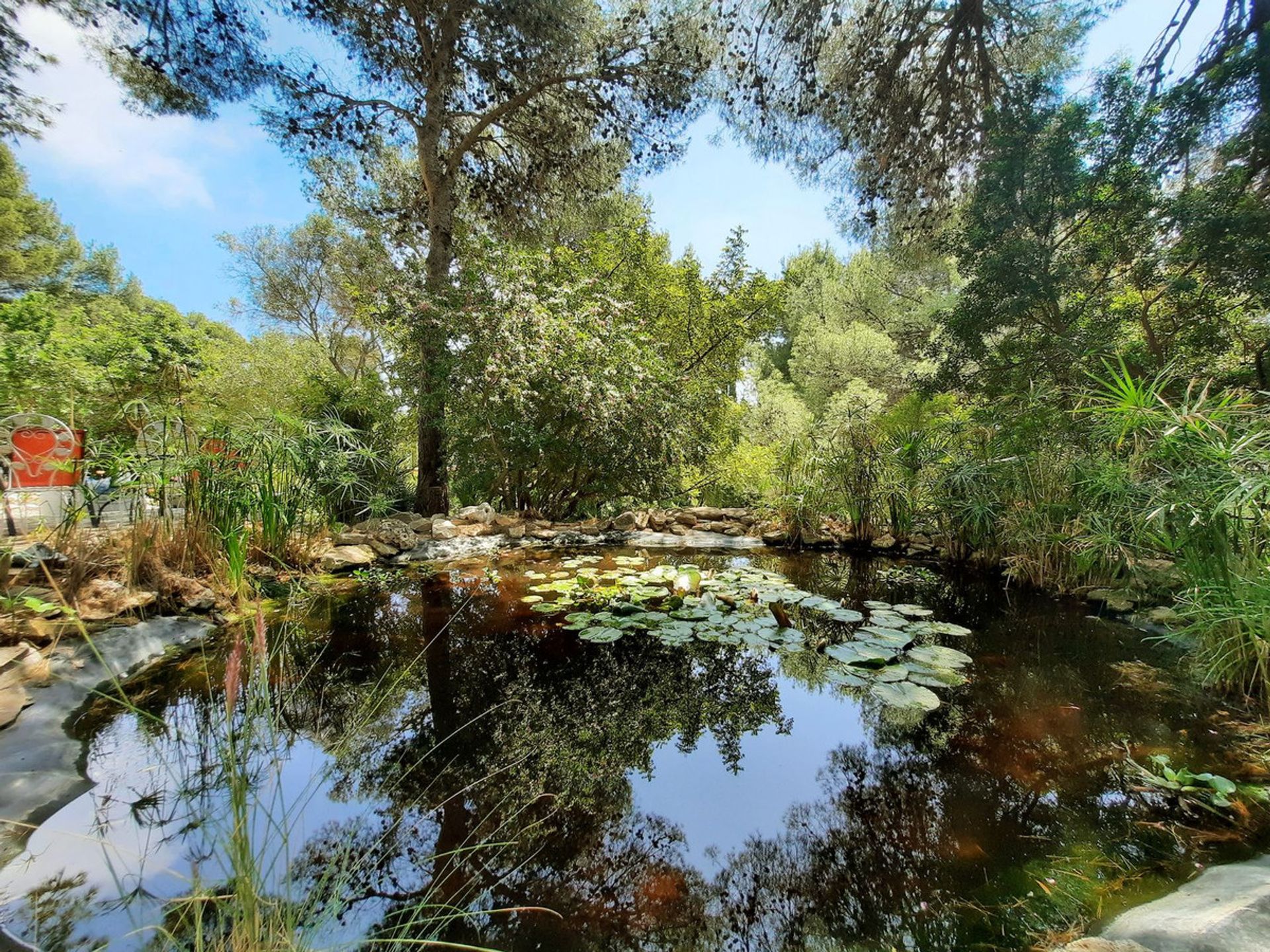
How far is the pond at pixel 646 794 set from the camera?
118cm

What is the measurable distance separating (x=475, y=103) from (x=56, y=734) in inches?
310

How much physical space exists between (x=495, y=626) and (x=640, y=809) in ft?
5.89

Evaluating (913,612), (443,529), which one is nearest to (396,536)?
(443,529)

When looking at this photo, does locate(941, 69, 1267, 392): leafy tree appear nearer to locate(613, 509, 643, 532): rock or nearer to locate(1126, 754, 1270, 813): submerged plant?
locate(613, 509, 643, 532): rock

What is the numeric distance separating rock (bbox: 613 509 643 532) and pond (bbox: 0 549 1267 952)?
3.24 meters

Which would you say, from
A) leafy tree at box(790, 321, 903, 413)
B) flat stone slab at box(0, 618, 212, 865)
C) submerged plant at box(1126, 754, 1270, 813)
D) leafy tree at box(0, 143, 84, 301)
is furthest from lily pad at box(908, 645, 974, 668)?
leafy tree at box(0, 143, 84, 301)

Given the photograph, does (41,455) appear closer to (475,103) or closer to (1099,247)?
(475,103)

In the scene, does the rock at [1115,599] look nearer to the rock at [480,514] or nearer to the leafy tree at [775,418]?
the rock at [480,514]

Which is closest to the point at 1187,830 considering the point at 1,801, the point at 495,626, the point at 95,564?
the point at 495,626

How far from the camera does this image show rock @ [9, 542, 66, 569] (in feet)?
8.61

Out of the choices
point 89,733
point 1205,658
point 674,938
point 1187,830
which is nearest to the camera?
point 674,938

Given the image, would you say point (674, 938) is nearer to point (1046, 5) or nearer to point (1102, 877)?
point (1102, 877)

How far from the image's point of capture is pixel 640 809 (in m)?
1.60

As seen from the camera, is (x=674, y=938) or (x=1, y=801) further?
(x=1, y=801)
